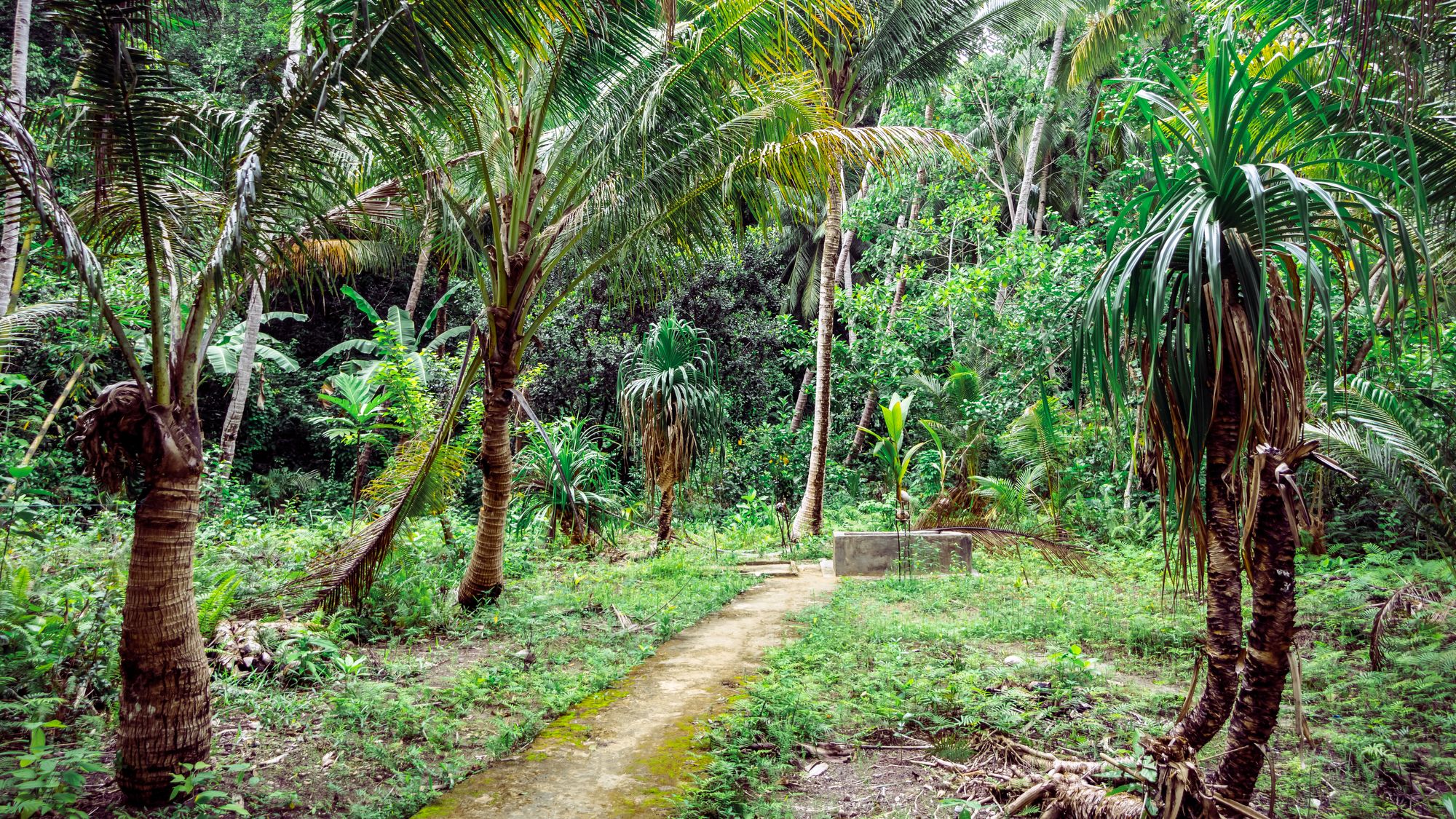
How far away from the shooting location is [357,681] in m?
4.51

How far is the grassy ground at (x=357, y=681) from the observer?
10.7ft

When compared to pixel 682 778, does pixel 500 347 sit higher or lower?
higher

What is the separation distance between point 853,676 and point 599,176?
4075 mm

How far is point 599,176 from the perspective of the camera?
6082 millimetres

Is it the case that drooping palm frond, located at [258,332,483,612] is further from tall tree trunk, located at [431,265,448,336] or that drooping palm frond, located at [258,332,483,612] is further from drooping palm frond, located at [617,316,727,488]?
tall tree trunk, located at [431,265,448,336]

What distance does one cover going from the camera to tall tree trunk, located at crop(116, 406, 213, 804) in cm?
308

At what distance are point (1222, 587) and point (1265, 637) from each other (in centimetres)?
23

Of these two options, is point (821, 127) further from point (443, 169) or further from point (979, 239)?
point (979, 239)

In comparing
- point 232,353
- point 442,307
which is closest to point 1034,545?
point 442,307

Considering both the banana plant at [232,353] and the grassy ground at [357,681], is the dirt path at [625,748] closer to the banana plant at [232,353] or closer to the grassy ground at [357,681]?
the grassy ground at [357,681]

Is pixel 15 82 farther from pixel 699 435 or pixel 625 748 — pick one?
pixel 699 435

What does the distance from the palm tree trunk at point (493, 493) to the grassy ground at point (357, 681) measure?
0.73 feet

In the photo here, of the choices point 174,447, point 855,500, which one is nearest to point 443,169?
point 174,447

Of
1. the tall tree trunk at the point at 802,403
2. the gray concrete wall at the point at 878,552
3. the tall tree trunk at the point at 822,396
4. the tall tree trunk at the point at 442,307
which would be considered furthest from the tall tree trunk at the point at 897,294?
the tall tree trunk at the point at 442,307
